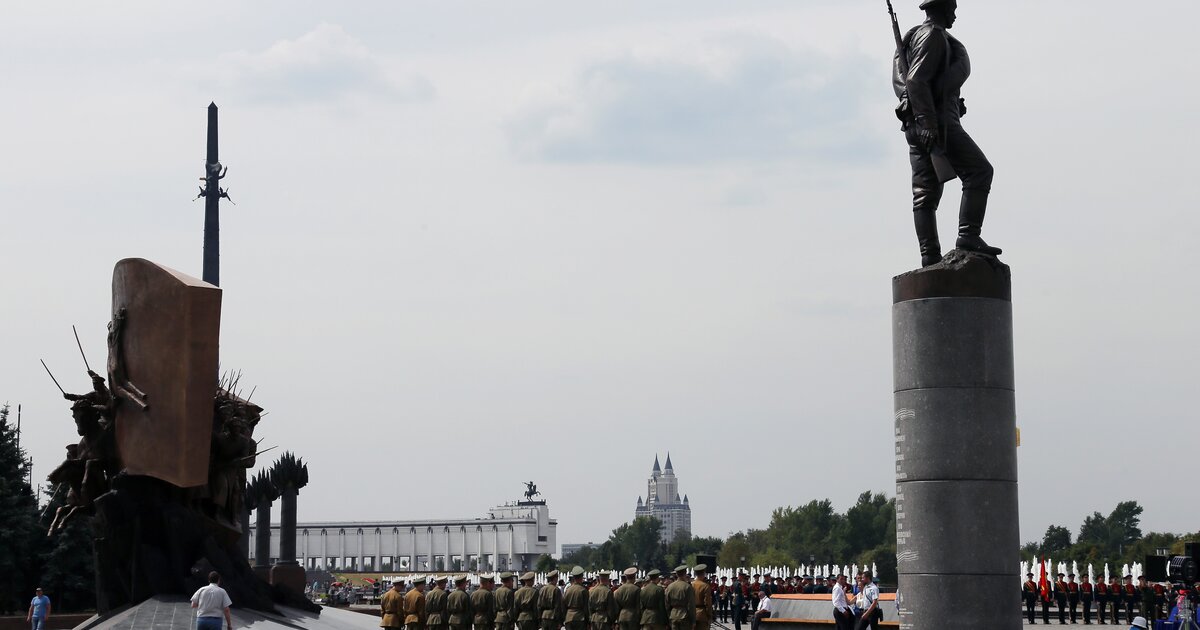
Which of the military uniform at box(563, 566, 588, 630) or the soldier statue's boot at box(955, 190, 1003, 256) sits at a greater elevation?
the soldier statue's boot at box(955, 190, 1003, 256)

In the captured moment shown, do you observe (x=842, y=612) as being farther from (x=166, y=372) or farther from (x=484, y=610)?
(x=166, y=372)

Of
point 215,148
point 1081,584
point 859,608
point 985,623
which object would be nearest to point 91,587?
point 215,148

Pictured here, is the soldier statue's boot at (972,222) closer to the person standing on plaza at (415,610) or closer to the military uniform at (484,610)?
the military uniform at (484,610)

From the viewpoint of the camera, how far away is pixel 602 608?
20391 millimetres

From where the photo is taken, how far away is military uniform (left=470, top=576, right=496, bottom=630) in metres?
21.7

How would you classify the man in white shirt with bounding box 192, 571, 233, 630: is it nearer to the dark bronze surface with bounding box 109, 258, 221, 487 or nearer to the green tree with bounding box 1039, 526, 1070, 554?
the dark bronze surface with bounding box 109, 258, 221, 487

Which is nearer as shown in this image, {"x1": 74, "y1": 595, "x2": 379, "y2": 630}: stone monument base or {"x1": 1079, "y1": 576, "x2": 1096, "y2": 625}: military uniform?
{"x1": 74, "y1": 595, "x2": 379, "y2": 630}: stone monument base

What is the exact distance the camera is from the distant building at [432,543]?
135 metres

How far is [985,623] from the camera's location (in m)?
12.0

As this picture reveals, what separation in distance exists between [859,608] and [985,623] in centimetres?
1356

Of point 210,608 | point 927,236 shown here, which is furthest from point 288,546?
point 927,236

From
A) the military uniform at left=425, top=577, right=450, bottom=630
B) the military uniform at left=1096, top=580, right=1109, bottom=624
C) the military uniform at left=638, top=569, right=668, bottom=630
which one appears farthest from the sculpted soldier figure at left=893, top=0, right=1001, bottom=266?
the military uniform at left=1096, top=580, right=1109, bottom=624

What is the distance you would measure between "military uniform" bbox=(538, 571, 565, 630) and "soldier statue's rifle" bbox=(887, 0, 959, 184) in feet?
33.4

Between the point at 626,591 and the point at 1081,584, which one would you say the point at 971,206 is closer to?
the point at 626,591
